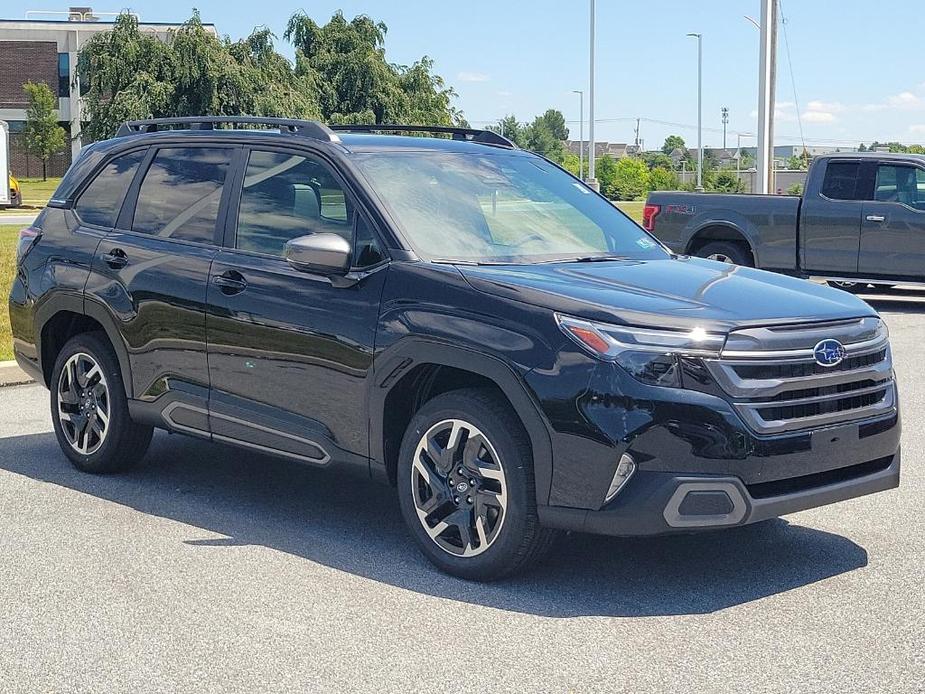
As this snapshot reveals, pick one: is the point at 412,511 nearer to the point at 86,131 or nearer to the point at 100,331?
the point at 100,331

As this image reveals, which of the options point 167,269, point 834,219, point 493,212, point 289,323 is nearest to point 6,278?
point 834,219

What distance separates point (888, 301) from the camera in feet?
59.5

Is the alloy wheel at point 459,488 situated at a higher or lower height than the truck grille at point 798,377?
lower

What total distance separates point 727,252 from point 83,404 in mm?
11868

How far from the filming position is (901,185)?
16.7 meters

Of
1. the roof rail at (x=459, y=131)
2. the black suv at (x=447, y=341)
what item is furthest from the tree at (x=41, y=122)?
the roof rail at (x=459, y=131)

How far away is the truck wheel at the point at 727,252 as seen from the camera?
17.5 m

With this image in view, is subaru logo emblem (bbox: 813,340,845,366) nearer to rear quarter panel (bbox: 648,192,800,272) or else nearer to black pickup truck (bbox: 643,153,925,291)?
black pickup truck (bbox: 643,153,925,291)

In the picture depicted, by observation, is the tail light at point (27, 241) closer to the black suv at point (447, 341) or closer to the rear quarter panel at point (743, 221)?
the black suv at point (447, 341)

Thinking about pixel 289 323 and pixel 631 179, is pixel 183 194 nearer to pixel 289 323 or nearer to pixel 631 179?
pixel 289 323

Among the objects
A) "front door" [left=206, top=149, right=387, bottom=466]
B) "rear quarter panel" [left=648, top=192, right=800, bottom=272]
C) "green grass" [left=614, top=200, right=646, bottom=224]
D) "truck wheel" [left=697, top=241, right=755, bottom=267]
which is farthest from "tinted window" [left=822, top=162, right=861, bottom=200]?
"green grass" [left=614, top=200, right=646, bottom=224]

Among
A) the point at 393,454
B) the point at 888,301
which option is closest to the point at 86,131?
the point at 888,301

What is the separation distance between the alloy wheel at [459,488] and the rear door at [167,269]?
1492 mm

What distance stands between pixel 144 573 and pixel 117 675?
1.17 meters
